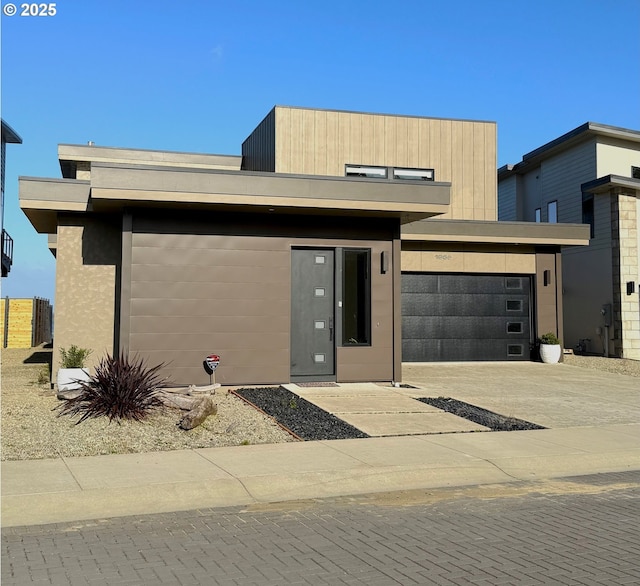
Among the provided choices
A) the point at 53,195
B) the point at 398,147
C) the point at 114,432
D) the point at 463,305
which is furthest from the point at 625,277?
the point at 114,432

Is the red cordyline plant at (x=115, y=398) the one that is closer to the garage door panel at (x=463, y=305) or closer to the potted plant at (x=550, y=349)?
the garage door panel at (x=463, y=305)

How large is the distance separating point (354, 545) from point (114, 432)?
489 cm

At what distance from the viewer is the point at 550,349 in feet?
67.4

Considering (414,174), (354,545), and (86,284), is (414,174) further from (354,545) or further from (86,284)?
(354,545)

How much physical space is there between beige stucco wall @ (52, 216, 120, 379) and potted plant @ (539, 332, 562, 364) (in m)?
12.5

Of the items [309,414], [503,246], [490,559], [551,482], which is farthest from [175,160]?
[490,559]

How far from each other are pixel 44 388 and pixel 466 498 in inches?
372

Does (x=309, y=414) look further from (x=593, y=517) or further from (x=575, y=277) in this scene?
(x=575, y=277)

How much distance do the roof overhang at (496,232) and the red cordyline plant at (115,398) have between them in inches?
425

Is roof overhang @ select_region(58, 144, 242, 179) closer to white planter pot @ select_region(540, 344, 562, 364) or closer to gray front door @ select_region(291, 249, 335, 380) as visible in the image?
gray front door @ select_region(291, 249, 335, 380)

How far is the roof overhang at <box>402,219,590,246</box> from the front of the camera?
1969cm

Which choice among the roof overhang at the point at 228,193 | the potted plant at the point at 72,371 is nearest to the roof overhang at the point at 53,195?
the roof overhang at the point at 228,193

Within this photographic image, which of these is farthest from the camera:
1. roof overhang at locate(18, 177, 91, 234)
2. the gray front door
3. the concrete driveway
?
the gray front door

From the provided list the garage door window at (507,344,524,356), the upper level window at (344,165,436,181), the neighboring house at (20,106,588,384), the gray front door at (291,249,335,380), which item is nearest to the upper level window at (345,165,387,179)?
the upper level window at (344,165,436,181)
